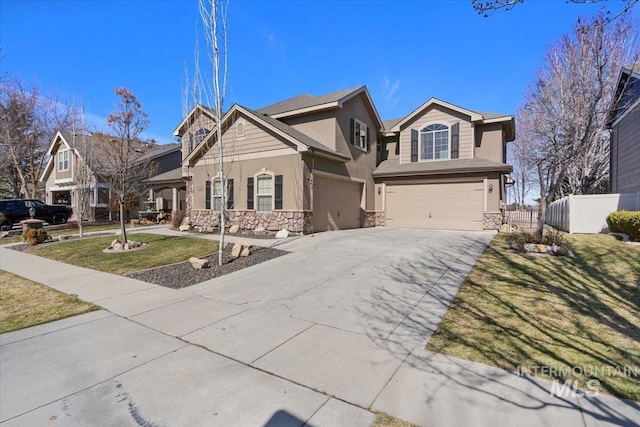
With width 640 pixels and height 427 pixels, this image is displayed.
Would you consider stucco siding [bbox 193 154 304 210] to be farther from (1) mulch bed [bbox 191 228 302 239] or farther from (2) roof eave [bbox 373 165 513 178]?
(2) roof eave [bbox 373 165 513 178]

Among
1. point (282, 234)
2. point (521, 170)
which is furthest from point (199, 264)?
→ point (521, 170)

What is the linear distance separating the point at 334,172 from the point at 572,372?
1164 cm

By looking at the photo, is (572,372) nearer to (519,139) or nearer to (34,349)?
(34,349)

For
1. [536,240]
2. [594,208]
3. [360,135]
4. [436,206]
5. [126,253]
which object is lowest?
[126,253]

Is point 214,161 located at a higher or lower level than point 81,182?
higher

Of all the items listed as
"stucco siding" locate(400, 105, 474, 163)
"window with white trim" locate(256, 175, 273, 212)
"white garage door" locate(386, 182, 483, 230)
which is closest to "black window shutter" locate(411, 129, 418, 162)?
"stucco siding" locate(400, 105, 474, 163)

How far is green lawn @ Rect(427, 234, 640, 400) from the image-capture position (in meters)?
3.38

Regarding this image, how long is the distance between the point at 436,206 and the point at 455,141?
3444 millimetres

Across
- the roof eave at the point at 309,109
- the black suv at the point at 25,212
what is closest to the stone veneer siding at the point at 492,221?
the roof eave at the point at 309,109

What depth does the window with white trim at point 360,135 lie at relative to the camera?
1568 cm

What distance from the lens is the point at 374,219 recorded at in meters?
16.8

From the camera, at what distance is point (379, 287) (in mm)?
6129

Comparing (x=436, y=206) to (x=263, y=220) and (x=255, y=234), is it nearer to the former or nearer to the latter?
(x=263, y=220)

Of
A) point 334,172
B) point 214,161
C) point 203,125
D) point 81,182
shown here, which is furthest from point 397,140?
point 81,182
